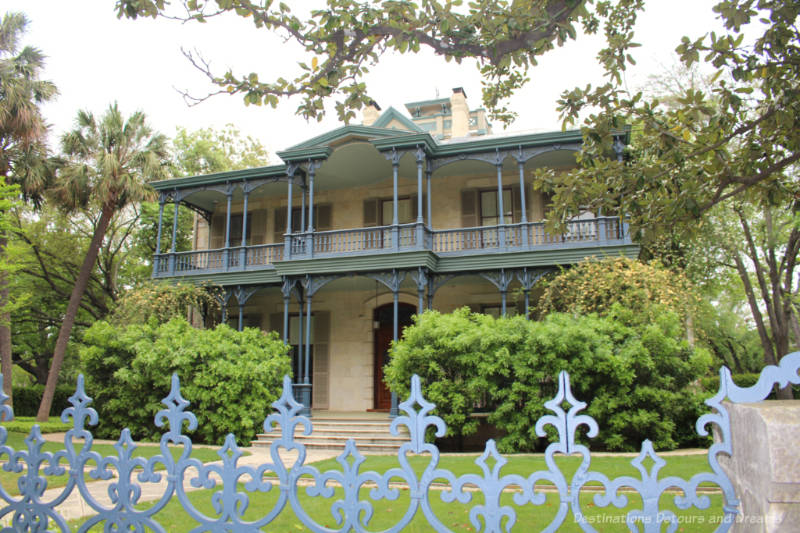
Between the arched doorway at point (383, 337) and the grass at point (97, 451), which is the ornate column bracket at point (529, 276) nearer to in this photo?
the arched doorway at point (383, 337)

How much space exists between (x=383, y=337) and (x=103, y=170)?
9.41m

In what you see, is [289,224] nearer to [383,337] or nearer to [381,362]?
[383,337]

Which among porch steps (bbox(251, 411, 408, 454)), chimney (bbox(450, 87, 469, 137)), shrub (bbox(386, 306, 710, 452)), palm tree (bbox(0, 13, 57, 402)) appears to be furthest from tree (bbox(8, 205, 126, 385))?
shrub (bbox(386, 306, 710, 452))

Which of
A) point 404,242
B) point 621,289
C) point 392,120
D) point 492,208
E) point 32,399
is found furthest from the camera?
point 32,399

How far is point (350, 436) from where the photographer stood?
1227cm

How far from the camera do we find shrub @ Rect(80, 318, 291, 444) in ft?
40.7

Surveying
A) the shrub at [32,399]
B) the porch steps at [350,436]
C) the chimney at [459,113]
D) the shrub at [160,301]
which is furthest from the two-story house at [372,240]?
the shrub at [32,399]

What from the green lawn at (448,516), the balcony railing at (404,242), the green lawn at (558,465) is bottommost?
the green lawn at (448,516)

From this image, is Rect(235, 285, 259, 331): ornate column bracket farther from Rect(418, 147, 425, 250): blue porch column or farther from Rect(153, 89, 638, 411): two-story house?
Rect(418, 147, 425, 250): blue porch column

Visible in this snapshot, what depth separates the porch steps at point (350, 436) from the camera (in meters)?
11.9

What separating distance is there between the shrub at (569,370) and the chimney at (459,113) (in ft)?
41.2

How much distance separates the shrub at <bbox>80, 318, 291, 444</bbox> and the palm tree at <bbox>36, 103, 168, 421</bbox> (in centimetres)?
426

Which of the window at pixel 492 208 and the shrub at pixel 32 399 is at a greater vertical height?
the window at pixel 492 208

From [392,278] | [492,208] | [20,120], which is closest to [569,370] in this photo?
[392,278]
